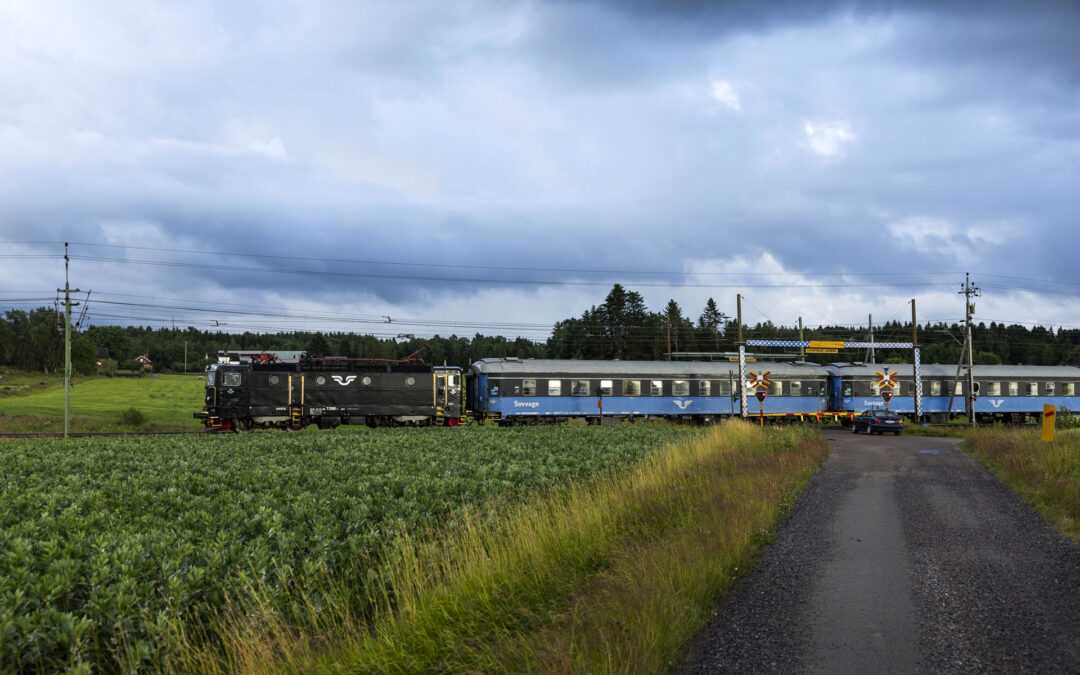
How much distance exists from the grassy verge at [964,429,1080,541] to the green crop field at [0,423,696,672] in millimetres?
9143

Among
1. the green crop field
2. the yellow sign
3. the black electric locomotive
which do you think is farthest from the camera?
the black electric locomotive

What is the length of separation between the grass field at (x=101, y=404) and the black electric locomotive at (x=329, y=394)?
434 inches

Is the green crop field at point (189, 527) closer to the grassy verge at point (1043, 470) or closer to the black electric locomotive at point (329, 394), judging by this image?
the grassy verge at point (1043, 470)

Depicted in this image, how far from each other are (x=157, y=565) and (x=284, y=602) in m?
1.35

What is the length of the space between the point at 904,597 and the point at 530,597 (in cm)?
463

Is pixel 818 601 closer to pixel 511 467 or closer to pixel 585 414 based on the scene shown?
pixel 511 467

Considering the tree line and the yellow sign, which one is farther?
the tree line

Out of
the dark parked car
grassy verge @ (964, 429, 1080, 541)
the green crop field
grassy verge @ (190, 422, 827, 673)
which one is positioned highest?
the green crop field

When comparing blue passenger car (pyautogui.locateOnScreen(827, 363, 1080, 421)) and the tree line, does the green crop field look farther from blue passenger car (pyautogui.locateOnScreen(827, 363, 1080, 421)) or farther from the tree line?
the tree line

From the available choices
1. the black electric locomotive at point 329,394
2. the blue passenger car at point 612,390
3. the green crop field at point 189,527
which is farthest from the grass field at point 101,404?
the green crop field at point 189,527

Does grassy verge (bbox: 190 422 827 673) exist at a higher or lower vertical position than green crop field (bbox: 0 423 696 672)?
lower

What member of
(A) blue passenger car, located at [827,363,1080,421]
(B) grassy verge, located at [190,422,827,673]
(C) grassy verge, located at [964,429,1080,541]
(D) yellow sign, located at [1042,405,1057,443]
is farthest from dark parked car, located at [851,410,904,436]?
(B) grassy verge, located at [190,422,827,673]

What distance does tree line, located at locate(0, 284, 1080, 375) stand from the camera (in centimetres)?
10338

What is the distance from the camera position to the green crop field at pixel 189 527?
561 centimetres
